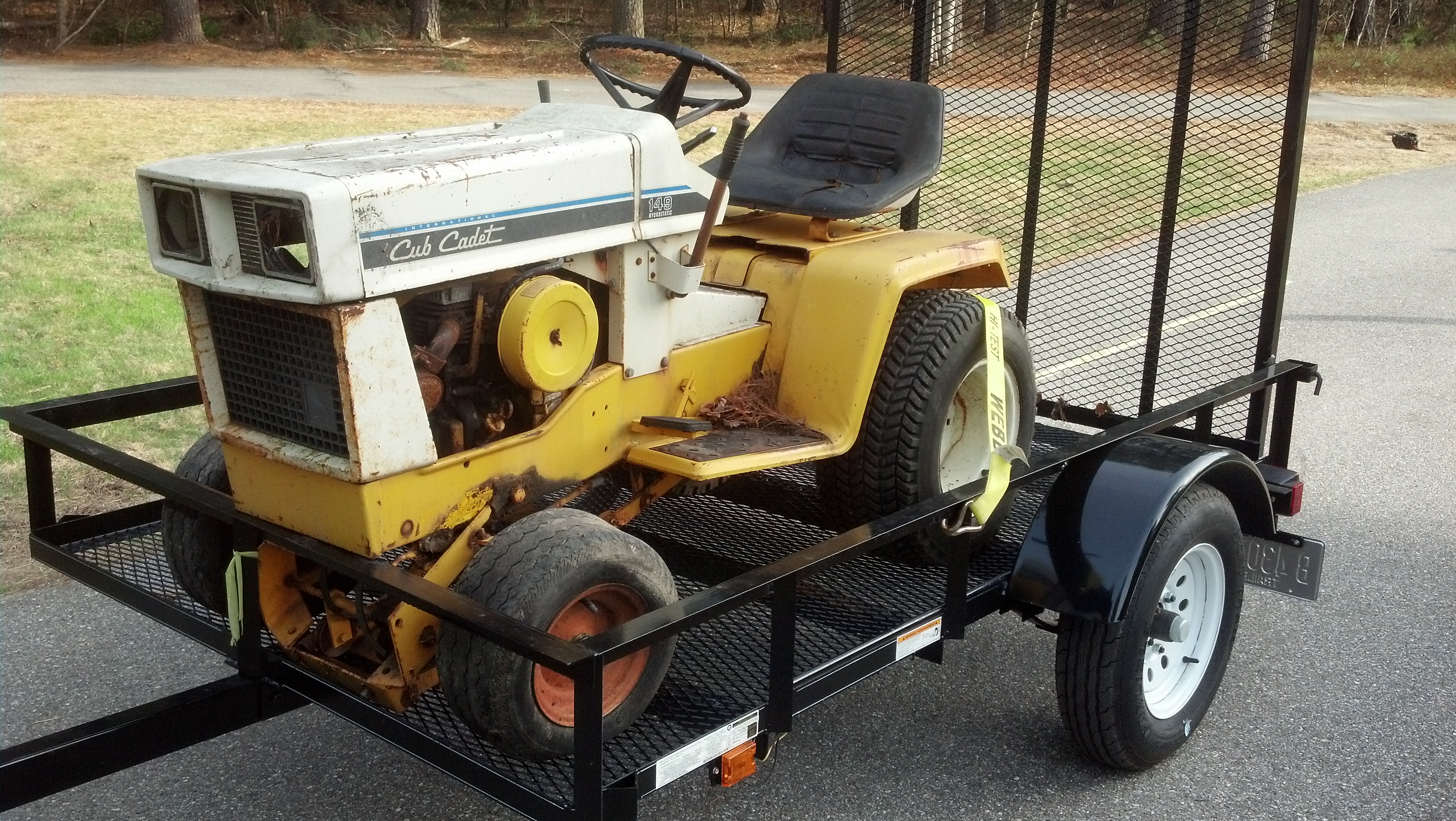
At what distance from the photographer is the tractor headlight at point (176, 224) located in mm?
2395

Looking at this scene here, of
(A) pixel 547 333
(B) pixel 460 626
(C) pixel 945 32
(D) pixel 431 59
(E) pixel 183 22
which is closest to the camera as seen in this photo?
(B) pixel 460 626

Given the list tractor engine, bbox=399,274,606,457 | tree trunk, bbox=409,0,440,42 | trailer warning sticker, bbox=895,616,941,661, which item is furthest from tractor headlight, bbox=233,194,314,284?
tree trunk, bbox=409,0,440,42

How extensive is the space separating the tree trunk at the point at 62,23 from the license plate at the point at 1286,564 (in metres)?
21.4

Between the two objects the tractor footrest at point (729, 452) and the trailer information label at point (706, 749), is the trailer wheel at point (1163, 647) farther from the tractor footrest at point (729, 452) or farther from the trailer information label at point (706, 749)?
the trailer information label at point (706, 749)

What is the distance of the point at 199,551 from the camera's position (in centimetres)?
281

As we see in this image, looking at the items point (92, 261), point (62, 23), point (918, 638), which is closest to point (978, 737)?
point (918, 638)

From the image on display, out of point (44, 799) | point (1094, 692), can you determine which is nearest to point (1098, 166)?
point (1094, 692)

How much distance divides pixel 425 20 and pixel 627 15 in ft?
17.3

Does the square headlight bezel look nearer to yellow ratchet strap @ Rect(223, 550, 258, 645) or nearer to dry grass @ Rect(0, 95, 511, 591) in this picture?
yellow ratchet strap @ Rect(223, 550, 258, 645)

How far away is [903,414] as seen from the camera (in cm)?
313

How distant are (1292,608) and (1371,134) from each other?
14.3 m

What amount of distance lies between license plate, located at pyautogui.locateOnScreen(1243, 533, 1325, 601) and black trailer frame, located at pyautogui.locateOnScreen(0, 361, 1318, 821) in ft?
1.40

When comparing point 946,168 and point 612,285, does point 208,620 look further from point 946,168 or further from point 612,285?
point 946,168

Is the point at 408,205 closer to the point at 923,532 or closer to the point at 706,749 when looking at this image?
the point at 706,749
